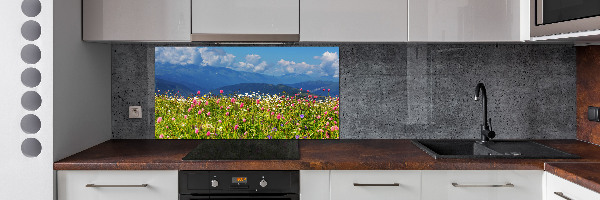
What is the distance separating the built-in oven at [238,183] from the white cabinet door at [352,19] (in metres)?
0.73

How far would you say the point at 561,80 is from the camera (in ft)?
8.95

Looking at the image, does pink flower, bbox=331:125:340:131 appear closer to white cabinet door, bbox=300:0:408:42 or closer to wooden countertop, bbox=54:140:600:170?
wooden countertop, bbox=54:140:600:170

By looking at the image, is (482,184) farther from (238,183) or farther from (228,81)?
(228,81)

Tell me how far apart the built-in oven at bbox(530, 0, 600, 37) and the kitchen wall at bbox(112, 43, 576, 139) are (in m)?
0.49

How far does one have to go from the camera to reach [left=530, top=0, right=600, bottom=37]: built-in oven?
1.89m

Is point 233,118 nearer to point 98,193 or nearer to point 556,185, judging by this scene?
point 98,193

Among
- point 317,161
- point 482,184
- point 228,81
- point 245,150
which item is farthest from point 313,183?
point 228,81

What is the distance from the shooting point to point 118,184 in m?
2.07

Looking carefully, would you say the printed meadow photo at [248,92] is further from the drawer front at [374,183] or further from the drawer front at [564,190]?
the drawer front at [564,190]

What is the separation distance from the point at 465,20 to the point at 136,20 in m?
1.62
